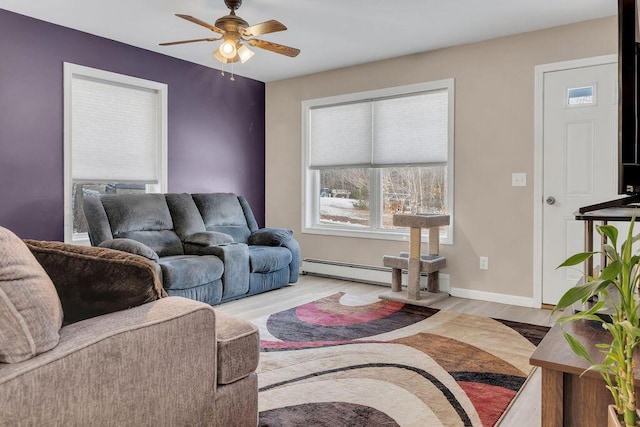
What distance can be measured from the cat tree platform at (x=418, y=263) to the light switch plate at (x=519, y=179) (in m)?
0.66

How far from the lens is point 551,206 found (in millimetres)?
4027

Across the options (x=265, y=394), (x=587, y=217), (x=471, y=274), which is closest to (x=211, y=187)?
(x=471, y=274)

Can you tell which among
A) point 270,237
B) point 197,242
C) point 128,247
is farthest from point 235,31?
point 270,237

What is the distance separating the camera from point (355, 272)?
5199 mm

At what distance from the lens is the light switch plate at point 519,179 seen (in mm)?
4137

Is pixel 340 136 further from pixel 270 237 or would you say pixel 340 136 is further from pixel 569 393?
pixel 569 393

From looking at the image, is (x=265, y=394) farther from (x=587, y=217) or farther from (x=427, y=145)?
(x=427, y=145)

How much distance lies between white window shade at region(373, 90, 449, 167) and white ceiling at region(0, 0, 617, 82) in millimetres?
516

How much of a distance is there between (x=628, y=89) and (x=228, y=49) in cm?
266

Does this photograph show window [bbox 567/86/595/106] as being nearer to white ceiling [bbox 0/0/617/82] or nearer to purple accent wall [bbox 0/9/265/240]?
white ceiling [bbox 0/0/617/82]

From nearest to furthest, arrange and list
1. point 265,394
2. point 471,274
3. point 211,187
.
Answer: point 265,394, point 471,274, point 211,187

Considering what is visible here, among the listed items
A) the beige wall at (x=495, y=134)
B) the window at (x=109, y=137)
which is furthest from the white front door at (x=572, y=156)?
the window at (x=109, y=137)

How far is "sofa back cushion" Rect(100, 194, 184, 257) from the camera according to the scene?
410 cm

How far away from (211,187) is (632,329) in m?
4.97
